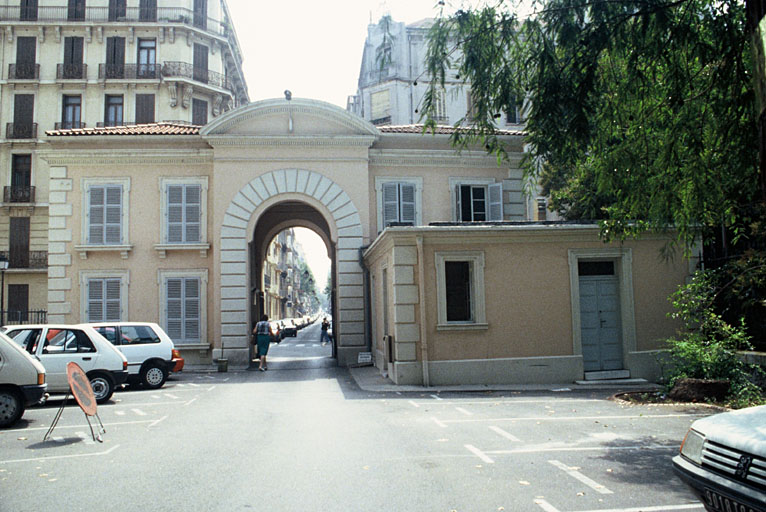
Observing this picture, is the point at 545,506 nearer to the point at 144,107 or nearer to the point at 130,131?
the point at 130,131

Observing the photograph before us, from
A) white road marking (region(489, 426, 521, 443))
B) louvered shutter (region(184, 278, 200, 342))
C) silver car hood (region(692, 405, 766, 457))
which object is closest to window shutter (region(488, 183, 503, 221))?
louvered shutter (region(184, 278, 200, 342))

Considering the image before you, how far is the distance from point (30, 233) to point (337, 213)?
76.6ft

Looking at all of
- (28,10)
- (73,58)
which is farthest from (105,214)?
(28,10)

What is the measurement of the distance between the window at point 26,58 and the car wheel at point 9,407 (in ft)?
106

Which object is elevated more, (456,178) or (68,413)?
(456,178)

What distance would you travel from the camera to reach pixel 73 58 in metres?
36.3

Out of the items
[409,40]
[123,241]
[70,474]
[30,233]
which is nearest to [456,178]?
[123,241]

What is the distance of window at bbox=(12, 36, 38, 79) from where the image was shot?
117ft

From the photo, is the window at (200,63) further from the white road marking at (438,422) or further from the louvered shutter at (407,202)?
the white road marking at (438,422)

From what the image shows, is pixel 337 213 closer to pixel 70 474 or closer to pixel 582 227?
pixel 582 227

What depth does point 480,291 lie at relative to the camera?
48.8 ft

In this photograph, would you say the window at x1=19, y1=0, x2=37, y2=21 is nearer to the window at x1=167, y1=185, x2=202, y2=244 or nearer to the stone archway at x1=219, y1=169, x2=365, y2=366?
the window at x1=167, y1=185, x2=202, y2=244

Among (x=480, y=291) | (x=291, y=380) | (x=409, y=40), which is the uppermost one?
(x=409, y=40)

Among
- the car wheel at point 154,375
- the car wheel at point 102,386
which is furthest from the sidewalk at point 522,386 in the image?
the car wheel at point 102,386
